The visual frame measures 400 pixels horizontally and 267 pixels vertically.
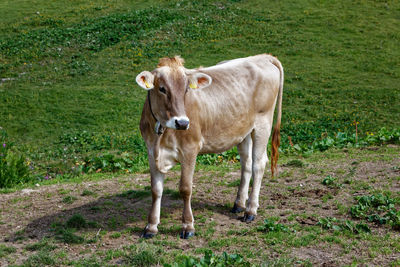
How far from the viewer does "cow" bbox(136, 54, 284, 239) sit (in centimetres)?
707

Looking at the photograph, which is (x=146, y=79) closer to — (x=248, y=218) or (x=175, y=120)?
(x=175, y=120)

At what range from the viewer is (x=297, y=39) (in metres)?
27.3

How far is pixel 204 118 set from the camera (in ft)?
25.9

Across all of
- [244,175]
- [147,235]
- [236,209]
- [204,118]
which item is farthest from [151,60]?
[147,235]

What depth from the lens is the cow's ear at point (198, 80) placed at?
731 centimetres

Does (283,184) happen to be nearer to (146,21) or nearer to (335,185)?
(335,185)

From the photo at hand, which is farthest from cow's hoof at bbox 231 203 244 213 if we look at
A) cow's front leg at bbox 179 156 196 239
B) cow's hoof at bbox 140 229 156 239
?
cow's hoof at bbox 140 229 156 239

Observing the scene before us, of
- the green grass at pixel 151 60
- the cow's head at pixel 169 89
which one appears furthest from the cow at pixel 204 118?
the green grass at pixel 151 60

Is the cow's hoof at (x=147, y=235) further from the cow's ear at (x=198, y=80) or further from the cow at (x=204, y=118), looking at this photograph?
the cow's ear at (x=198, y=80)

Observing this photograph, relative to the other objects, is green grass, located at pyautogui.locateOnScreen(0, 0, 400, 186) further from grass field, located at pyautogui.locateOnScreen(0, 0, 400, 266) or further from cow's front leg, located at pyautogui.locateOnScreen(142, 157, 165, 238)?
cow's front leg, located at pyautogui.locateOnScreen(142, 157, 165, 238)

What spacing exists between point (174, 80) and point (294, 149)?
7.66m

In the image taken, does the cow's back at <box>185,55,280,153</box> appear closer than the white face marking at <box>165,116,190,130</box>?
No

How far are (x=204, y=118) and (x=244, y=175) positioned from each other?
5.43 ft

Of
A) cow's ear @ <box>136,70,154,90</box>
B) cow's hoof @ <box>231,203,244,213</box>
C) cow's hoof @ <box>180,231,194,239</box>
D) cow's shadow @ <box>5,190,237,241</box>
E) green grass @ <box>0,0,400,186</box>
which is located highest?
cow's ear @ <box>136,70,154,90</box>
